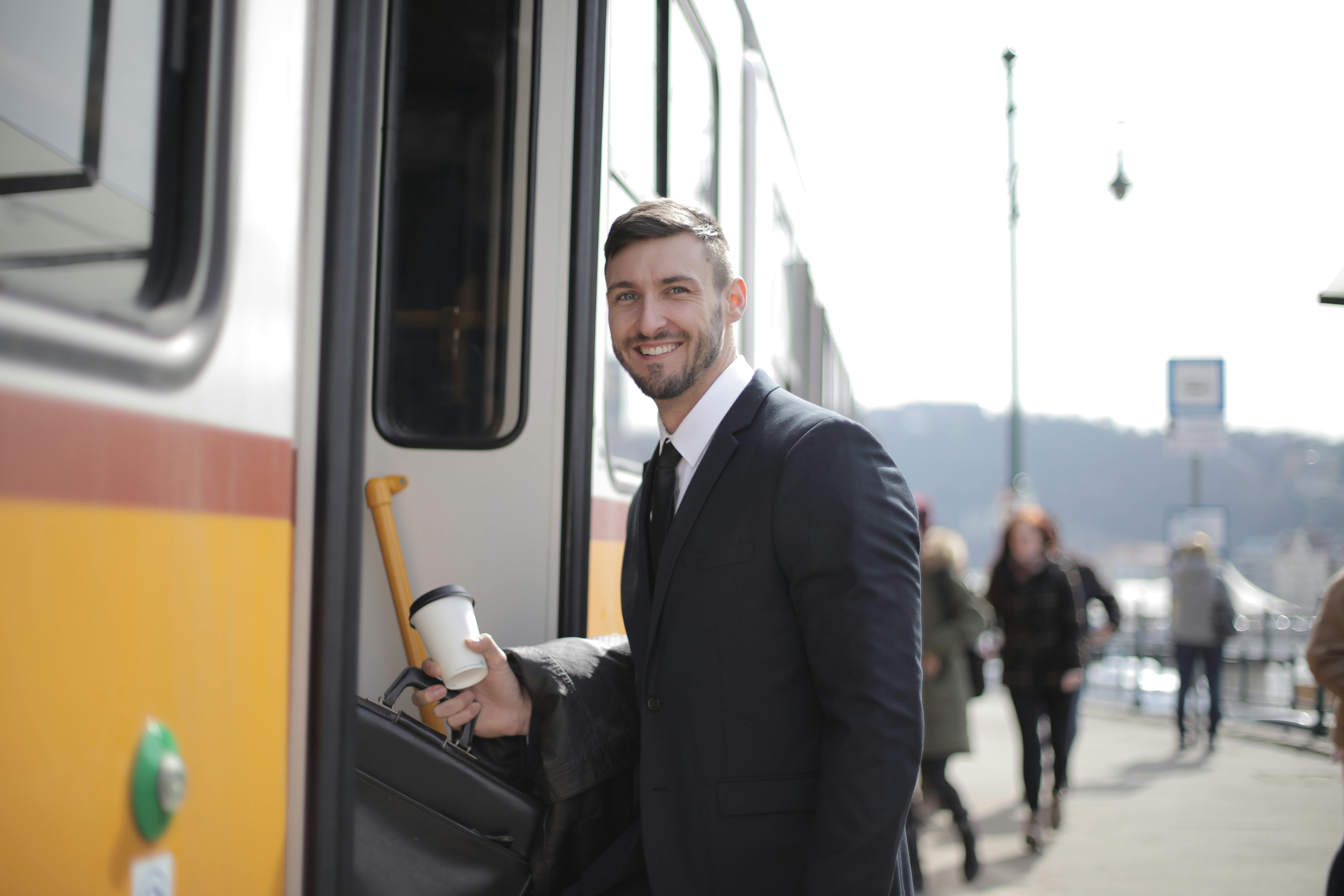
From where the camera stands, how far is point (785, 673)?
1.98m

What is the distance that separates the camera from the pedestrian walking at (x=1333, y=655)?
3873 mm

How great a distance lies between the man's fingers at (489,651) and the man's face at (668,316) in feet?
1.83

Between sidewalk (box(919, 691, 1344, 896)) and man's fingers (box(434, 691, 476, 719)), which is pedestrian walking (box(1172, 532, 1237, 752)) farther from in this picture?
man's fingers (box(434, 691, 476, 719))

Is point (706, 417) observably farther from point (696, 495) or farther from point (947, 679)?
point (947, 679)

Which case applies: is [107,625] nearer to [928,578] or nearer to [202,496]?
[202,496]

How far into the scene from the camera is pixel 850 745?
1856mm

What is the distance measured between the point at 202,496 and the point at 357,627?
0.31 metres

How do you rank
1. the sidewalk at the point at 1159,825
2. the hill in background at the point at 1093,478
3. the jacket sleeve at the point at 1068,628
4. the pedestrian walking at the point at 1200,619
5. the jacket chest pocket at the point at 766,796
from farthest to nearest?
the hill in background at the point at 1093,478, the pedestrian walking at the point at 1200,619, the jacket sleeve at the point at 1068,628, the sidewalk at the point at 1159,825, the jacket chest pocket at the point at 766,796

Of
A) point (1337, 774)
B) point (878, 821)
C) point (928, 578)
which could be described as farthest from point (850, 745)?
point (1337, 774)

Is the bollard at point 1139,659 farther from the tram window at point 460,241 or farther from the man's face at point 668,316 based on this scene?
the man's face at point 668,316

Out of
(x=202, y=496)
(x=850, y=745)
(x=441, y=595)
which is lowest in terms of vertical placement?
(x=850, y=745)

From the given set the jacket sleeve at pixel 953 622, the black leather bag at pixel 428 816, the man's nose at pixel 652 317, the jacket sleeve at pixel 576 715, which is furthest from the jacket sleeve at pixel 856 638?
the jacket sleeve at pixel 953 622

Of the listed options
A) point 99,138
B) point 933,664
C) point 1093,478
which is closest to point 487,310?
point 99,138

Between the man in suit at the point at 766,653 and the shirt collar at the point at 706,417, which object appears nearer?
the man in suit at the point at 766,653
